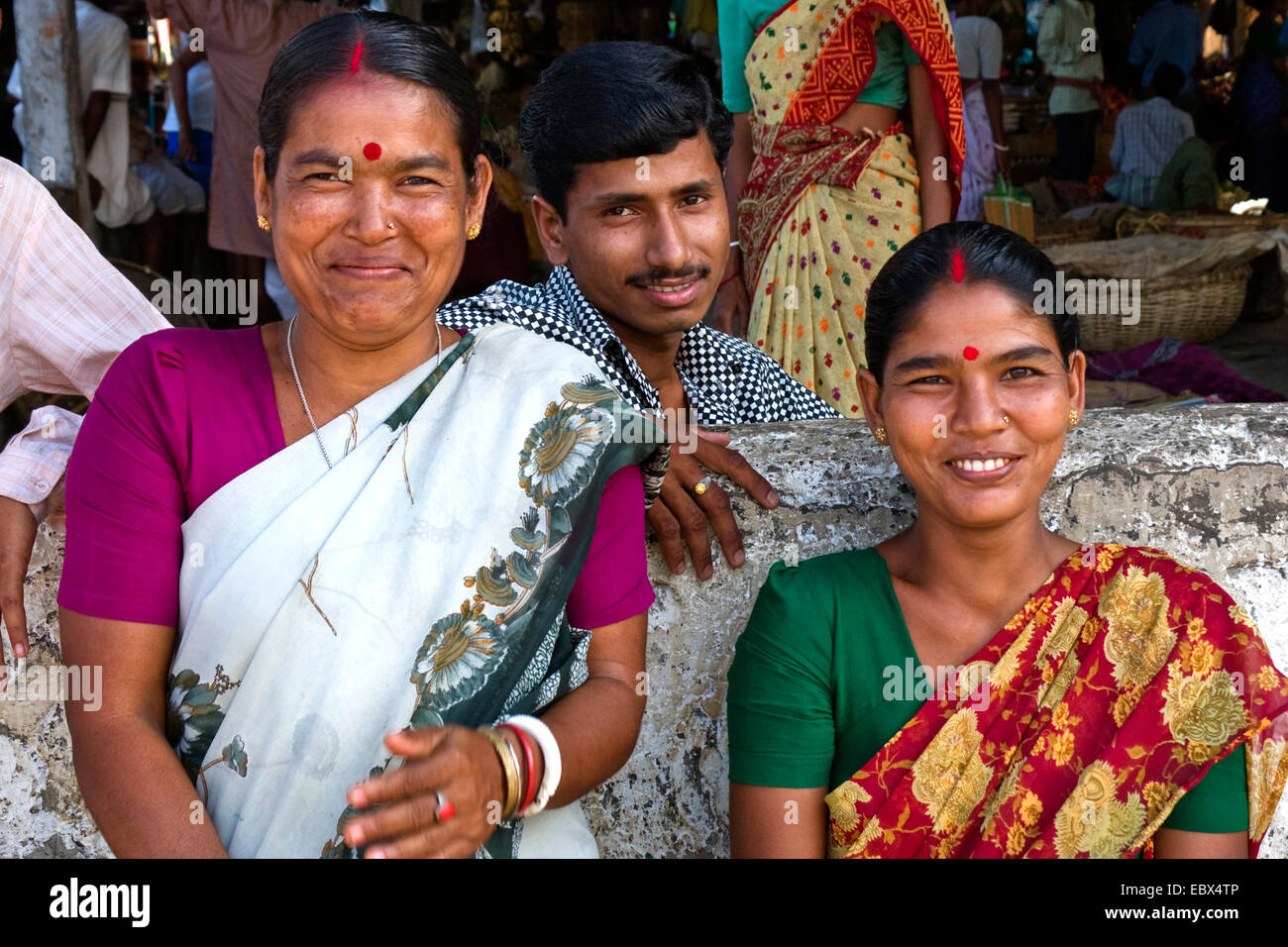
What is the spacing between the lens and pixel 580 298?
2.36 metres

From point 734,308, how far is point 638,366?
63.0 inches

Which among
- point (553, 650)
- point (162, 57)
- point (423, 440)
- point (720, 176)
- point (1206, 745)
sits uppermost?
point (162, 57)

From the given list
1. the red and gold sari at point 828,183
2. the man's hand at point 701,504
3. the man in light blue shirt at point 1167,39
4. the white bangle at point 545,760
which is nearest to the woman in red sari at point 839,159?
the red and gold sari at point 828,183

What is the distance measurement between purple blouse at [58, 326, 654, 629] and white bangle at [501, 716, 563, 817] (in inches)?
10.1

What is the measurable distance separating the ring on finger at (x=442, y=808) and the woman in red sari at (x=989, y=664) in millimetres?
602

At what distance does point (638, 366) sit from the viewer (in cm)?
242

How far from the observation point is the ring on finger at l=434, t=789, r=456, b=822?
1366 millimetres

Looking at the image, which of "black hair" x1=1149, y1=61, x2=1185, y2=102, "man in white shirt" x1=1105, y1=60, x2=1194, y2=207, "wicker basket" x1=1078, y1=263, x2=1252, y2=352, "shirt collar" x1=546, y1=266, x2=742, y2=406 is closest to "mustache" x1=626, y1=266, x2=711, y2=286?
"shirt collar" x1=546, y1=266, x2=742, y2=406

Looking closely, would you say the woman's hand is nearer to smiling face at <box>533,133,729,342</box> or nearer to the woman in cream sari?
the woman in cream sari

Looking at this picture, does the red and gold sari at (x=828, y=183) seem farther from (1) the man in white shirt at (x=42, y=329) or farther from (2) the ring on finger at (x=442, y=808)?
(2) the ring on finger at (x=442, y=808)

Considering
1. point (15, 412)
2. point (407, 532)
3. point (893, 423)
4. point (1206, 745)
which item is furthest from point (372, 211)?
point (15, 412)

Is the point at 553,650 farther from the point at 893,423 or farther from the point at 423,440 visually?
the point at 893,423
